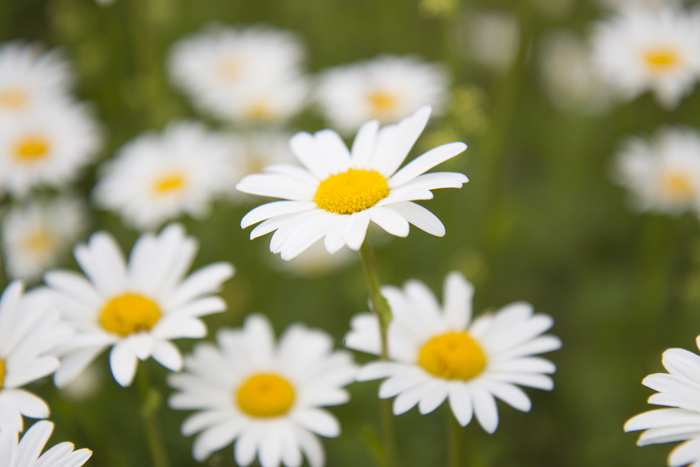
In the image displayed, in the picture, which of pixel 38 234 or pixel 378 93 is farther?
pixel 378 93

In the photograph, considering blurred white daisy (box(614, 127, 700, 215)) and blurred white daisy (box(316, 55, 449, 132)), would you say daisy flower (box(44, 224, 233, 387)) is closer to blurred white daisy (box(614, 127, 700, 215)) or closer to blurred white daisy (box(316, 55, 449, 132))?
blurred white daisy (box(316, 55, 449, 132))

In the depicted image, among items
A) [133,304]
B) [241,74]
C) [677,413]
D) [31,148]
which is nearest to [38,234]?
[31,148]

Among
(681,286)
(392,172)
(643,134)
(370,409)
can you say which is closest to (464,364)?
(392,172)

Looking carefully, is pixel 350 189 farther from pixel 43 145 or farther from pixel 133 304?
pixel 43 145

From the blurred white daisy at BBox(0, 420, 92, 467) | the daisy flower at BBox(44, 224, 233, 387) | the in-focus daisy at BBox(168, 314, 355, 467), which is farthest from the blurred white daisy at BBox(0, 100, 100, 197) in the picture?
the blurred white daisy at BBox(0, 420, 92, 467)

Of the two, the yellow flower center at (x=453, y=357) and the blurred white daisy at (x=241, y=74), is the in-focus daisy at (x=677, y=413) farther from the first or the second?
the blurred white daisy at (x=241, y=74)

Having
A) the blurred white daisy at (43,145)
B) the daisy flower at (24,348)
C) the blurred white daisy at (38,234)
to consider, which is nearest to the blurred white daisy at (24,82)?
the blurred white daisy at (43,145)
